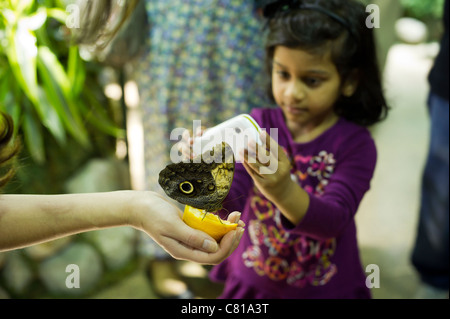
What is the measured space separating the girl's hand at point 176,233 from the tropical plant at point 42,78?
0.73 meters

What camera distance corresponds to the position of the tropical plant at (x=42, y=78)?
3.69ft

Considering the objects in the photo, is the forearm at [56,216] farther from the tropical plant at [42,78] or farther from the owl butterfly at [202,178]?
the tropical plant at [42,78]

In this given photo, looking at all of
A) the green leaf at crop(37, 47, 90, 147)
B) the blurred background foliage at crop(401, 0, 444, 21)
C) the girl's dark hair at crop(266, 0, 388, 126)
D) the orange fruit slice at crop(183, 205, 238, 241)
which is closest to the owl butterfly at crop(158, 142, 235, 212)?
the orange fruit slice at crop(183, 205, 238, 241)

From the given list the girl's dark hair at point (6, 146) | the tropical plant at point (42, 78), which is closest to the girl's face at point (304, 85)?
the girl's dark hair at point (6, 146)

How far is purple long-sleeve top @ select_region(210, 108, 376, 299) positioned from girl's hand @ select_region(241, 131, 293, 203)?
9cm

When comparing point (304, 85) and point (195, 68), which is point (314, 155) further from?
point (195, 68)

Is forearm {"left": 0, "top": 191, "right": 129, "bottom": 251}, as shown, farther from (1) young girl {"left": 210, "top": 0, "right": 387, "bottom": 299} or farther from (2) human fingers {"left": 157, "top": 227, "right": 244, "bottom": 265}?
(1) young girl {"left": 210, "top": 0, "right": 387, "bottom": 299}

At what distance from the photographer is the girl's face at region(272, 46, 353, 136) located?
68 centimetres

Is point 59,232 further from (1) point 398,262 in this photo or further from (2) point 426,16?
(2) point 426,16

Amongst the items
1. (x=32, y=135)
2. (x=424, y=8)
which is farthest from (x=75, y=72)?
(x=424, y=8)

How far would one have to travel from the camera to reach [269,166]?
55cm

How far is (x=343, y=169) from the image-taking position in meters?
0.73

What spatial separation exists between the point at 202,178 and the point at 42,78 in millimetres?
984
